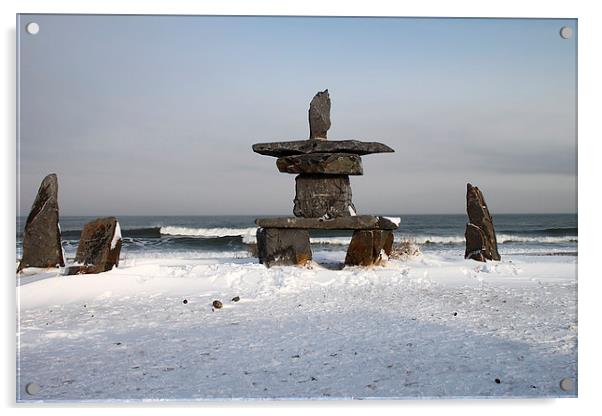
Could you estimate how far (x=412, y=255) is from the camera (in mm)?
10688

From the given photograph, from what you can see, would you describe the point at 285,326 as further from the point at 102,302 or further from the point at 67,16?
the point at 67,16

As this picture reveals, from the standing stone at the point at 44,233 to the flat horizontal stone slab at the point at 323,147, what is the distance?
10.5 ft

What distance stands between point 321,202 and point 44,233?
428 cm

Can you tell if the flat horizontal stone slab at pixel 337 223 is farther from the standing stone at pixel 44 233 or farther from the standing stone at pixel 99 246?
the standing stone at pixel 44 233

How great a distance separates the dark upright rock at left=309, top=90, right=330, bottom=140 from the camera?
862cm

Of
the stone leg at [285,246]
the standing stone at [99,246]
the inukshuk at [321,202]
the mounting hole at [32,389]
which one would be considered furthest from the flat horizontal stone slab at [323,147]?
the mounting hole at [32,389]

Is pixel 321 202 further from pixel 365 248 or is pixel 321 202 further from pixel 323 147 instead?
pixel 365 248

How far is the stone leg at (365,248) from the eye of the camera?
28.5 feet

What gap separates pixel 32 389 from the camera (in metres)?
4.83

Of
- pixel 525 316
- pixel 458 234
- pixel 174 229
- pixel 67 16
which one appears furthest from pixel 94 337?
pixel 174 229

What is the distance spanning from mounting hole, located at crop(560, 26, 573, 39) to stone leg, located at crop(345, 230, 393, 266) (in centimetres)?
392

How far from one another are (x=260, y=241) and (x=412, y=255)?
3.22 m

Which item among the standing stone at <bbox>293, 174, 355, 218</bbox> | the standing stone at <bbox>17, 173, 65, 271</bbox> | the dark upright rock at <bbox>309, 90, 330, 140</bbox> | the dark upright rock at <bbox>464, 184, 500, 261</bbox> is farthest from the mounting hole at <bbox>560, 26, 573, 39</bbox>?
the standing stone at <bbox>17, 173, 65, 271</bbox>

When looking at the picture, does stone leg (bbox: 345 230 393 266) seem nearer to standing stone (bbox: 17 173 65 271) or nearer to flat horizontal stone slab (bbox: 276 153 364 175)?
flat horizontal stone slab (bbox: 276 153 364 175)
